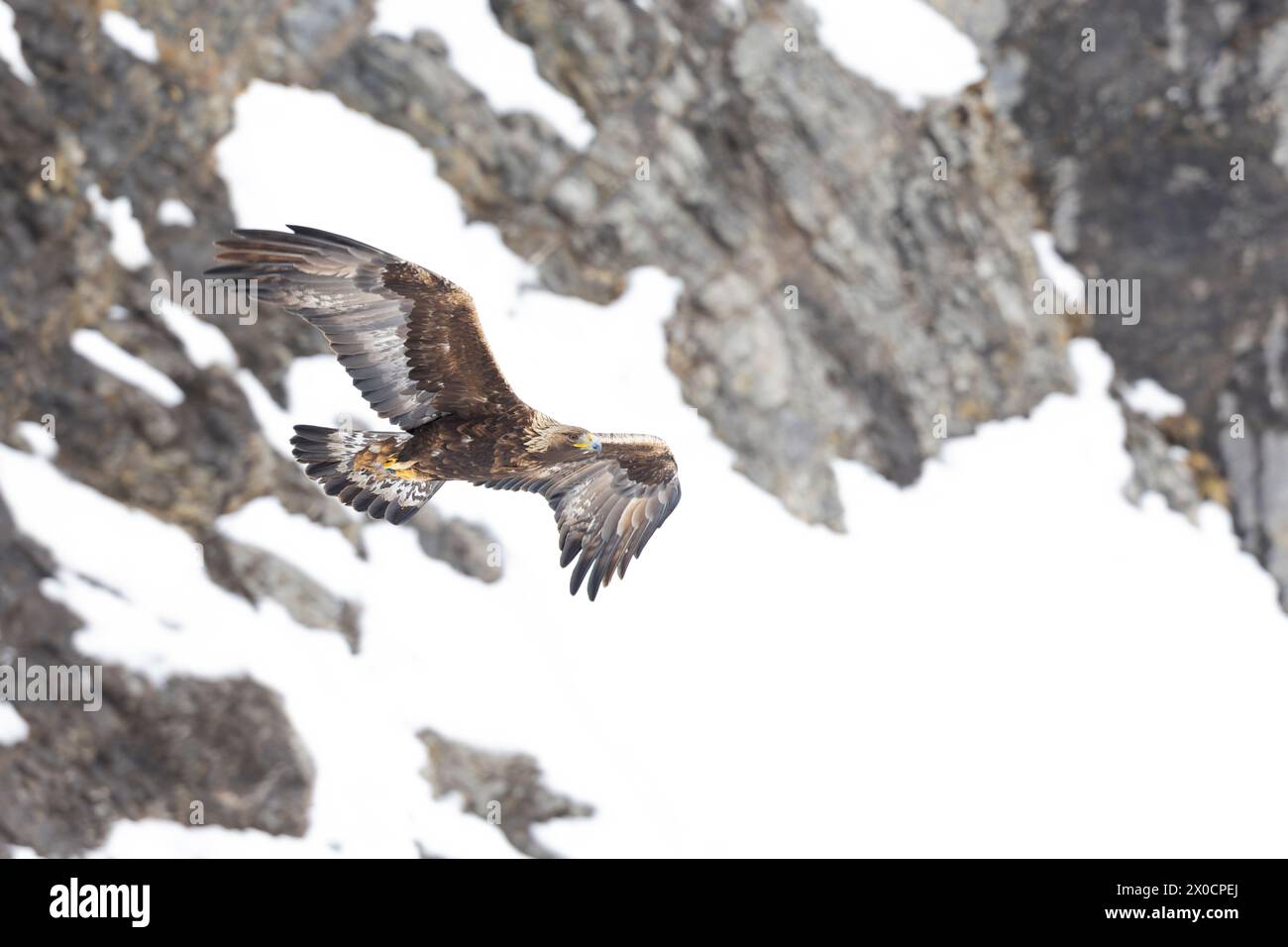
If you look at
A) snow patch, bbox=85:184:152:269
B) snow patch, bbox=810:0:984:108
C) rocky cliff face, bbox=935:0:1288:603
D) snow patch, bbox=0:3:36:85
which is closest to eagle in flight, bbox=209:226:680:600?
snow patch, bbox=85:184:152:269

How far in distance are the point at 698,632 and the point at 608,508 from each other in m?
6.94

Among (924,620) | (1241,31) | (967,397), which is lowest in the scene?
(924,620)

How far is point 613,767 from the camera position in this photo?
16.4 metres

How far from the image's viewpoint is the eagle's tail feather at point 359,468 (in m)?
10.4

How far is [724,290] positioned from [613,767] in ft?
25.3

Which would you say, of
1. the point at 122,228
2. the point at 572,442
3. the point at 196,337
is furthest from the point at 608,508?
the point at 122,228

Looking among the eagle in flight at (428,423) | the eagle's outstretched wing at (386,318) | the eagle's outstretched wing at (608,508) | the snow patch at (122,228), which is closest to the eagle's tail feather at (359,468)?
the eagle in flight at (428,423)

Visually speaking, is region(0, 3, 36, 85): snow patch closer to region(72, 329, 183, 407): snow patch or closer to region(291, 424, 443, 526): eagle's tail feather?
region(72, 329, 183, 407): snow patch

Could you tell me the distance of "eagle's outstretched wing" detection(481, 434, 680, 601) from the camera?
36.6 ft

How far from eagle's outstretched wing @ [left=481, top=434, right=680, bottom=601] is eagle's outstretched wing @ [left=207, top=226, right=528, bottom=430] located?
4.12ft

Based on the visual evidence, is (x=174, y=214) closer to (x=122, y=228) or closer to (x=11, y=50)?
(x=122, y=228)

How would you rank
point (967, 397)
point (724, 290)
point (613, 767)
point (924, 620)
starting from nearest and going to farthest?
point (613, 767) < point (924, 620) < point (724, 290) < point (967, 397)

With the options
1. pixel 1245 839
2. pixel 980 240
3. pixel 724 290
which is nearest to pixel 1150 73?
pixel 980 240

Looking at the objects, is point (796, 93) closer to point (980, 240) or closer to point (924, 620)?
point (980, 240)
